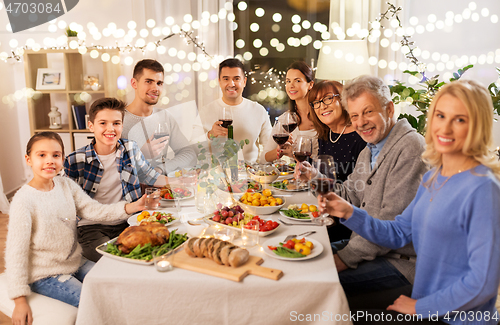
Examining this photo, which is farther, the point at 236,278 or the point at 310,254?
the point at 310,254

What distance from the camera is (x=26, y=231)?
144cm

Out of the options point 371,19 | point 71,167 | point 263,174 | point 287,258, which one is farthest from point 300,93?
point 287,258

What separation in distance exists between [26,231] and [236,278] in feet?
2.90

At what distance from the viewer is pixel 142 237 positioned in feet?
4.16

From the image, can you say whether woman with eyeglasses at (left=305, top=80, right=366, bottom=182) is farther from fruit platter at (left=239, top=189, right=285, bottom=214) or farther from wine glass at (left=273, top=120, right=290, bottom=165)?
fruit platter at (left=239, top=189, right=285, bottom=214)

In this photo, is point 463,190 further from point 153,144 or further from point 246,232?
point 153,144

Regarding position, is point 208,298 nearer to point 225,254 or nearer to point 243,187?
point 225,254

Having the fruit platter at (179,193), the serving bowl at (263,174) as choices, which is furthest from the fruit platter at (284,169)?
the fruit platter at (179,193)

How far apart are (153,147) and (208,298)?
5.51 feet

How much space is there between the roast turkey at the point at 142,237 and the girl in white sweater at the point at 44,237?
371 mm

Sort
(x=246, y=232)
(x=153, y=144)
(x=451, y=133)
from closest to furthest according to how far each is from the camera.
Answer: (x=451, y=133) → (x=246, y=232) → (x=153, y=144)

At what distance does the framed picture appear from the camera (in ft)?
12.8

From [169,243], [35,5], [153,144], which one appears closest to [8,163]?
[35,5]

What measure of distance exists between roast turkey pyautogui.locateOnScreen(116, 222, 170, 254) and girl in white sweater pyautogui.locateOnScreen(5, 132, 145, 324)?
14.6 inches
